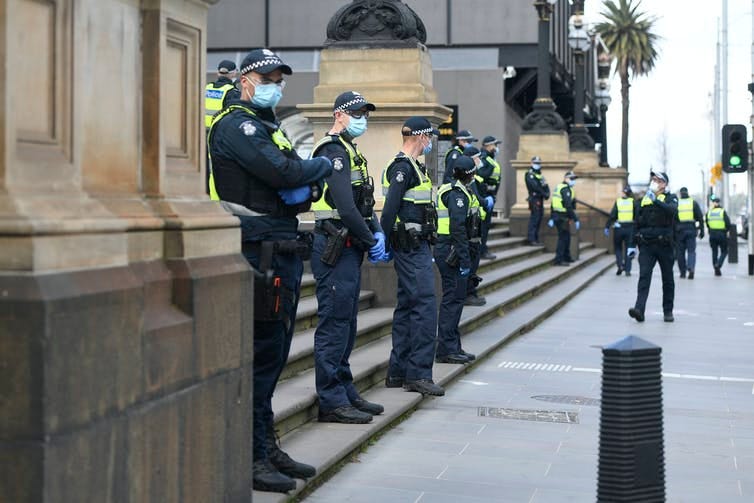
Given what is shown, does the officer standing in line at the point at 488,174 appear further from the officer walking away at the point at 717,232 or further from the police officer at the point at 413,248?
the officer walking away at the point at 717,232

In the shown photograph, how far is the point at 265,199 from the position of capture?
6.33 meters

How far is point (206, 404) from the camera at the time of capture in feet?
17.5

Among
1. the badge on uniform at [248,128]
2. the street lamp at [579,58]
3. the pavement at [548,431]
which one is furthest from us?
the street lamp at [579,58]

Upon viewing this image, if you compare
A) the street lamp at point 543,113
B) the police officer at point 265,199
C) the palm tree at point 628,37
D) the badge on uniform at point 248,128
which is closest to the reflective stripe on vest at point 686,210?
the street lamp at point 543,113

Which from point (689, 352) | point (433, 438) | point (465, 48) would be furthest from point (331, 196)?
point (465, 48)

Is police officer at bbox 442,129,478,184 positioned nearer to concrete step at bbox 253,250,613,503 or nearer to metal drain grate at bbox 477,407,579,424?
concrete step at bbox 253,250,613,503

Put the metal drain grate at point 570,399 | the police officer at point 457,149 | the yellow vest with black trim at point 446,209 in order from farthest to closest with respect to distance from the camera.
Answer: the police officer at point 457,149, the yellow vest with black trim at point 446,209, the metal drain grate at point 570,399

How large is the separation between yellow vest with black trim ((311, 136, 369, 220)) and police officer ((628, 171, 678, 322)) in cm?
936

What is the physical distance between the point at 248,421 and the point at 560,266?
69.8 feet

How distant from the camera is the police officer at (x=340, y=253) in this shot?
320 inches

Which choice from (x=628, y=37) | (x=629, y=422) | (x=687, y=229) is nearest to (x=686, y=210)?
(x=687, y=229)

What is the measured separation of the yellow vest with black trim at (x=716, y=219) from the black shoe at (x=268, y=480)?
86.3ft

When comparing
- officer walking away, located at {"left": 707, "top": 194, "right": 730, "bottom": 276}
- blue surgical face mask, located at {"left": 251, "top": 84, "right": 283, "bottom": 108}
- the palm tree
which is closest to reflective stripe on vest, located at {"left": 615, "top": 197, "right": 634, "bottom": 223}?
officer walking away, located at {"left": 707, "top": 194, "right": 730, "bottom": 276}

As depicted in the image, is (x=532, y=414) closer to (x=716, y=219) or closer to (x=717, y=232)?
(x=717, y=232)
